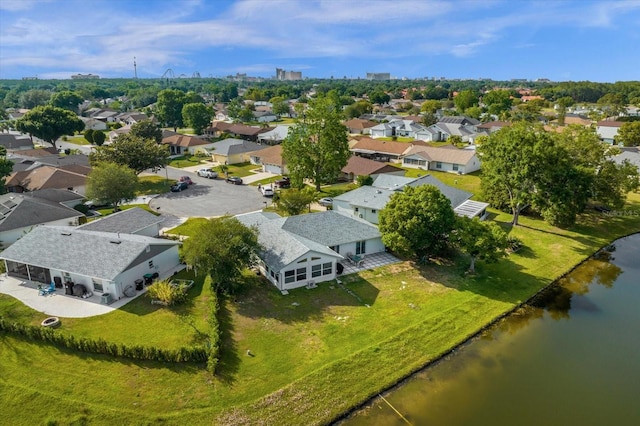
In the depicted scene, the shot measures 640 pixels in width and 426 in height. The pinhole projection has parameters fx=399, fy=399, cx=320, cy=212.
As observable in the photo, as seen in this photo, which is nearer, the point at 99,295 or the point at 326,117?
the point at 99,295

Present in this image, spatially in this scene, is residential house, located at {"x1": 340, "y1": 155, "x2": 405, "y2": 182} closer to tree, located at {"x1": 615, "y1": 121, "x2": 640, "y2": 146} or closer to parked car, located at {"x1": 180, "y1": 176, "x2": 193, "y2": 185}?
parked car, located at {"x1": 180, "y1": 176, "x2": 193, "y2": 185}

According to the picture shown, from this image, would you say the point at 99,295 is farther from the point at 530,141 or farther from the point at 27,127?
the point at 27,127

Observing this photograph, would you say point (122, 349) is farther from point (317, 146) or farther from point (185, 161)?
point (185, 161)

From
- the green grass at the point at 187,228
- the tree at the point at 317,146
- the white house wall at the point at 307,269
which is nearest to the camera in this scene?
the white house wall at the point at 307,269

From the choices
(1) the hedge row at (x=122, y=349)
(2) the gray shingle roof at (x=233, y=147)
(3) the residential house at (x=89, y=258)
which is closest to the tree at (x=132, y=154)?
(2) the gray shingle roof at (x=233, y=147)

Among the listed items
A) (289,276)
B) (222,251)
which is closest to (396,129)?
(289,276)

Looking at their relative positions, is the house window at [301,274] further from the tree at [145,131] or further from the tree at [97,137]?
the tree at [97,137]

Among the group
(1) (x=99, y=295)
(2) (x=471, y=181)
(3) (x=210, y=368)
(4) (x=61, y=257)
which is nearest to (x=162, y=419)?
(3) (x=210, y=368)
